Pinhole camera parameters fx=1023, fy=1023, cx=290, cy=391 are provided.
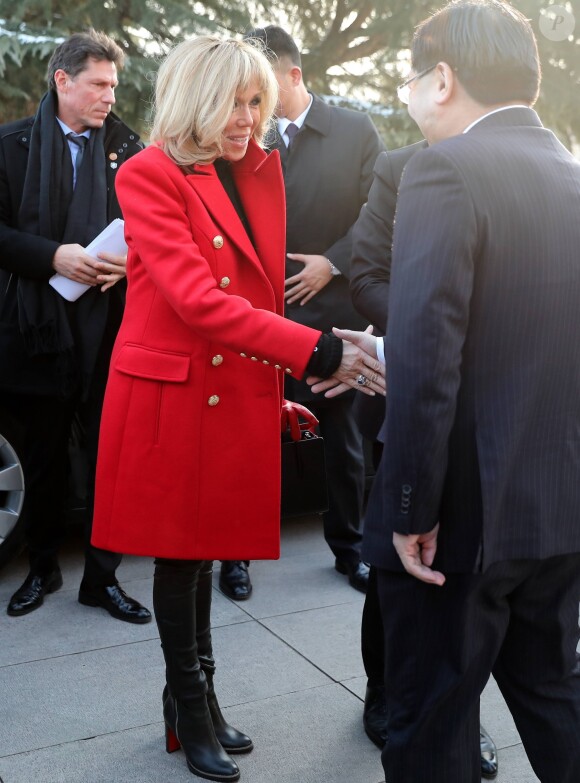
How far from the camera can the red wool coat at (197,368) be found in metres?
2.55

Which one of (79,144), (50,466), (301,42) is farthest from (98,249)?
(301,42)

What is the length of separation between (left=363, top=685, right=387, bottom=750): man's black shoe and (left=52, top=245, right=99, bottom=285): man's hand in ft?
5.96

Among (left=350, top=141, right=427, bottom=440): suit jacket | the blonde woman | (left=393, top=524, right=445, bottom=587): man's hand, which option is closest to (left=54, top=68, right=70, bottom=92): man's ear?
(left=350, top=141, right=427, bottom=440): suit jacket

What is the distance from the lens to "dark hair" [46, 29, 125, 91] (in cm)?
397

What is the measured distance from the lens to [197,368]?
2.68 m

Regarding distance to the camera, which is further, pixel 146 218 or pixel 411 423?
pixel 146 218

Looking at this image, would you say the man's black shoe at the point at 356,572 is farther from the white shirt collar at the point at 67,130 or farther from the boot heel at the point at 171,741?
the white shirt collar at the point at 67,130

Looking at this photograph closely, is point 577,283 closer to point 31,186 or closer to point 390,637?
point 390,637

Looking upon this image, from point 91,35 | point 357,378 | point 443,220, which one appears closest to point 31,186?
point 91,35

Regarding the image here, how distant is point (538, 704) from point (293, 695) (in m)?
1.32

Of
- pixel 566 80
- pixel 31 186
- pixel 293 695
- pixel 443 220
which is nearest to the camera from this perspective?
pixel 443 220

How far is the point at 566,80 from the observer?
1012cm

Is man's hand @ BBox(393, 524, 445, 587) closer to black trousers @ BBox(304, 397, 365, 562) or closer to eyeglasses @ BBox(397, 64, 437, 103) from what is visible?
eyeglasses @ BBox(397, 64, 437, 103)

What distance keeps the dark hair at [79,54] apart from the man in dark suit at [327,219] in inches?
29.7
